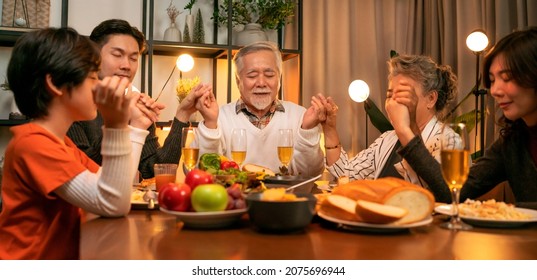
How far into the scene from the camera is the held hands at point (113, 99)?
3.67ft

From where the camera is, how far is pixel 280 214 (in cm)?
93

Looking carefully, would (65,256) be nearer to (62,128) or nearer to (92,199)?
(92,199)

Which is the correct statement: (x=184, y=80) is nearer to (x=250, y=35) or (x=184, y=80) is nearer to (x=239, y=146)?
(x=250, y=35)

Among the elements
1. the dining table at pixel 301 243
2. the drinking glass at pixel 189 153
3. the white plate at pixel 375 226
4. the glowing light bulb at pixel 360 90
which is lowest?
the dining table at pixel 301 243

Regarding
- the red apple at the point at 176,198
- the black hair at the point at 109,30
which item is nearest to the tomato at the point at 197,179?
the red apple at the point at 176,198

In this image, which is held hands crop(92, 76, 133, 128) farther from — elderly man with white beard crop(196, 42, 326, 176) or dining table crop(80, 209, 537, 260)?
elderly man with white beard crop(196, 42, 326, 176)

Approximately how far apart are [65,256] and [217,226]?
47 centimetres

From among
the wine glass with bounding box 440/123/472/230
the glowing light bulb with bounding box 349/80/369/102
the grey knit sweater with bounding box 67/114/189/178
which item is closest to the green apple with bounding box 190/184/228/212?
the wine glass with bounding box 440/123/472/230

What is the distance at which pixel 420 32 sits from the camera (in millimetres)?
4410

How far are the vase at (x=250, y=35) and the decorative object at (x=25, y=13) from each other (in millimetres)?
1432

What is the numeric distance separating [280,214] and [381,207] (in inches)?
8.0

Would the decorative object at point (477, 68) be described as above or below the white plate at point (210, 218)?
above

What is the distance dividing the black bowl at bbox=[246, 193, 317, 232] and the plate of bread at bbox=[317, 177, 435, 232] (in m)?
0.09

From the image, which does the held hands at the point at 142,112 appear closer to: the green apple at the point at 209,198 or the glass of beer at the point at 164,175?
the glass of beer at the point at 164,175
